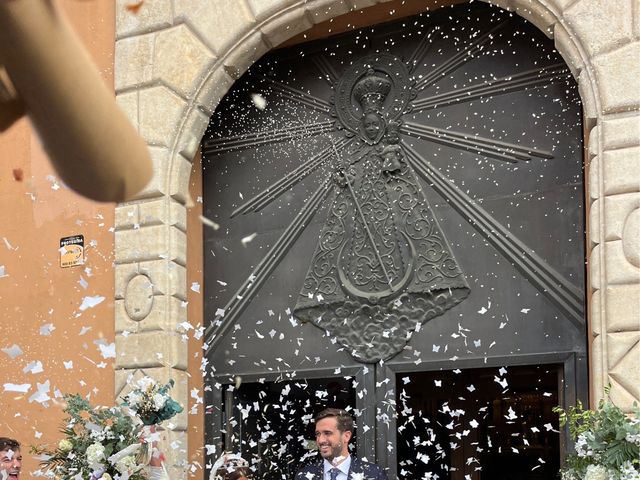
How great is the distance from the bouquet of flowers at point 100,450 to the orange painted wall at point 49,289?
179cm

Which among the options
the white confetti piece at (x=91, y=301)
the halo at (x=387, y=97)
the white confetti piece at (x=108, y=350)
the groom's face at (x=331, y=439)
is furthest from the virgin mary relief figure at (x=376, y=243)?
the white confetti piece at (x=91, y=301)

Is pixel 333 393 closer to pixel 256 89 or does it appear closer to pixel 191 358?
pixel 191 358

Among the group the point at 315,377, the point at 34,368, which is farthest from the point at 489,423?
the point at 34,368

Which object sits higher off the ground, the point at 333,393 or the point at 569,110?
the point at 569,110

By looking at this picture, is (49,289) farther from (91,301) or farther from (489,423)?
(489,423)

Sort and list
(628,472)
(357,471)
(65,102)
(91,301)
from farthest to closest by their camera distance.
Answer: (91,301)
(357,471)
(628,472)
(65,102)

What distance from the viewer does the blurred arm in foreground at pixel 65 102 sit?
0.55 meters

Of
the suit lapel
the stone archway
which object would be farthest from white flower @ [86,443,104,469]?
the stone archway

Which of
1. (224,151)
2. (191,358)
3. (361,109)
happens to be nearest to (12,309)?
(191,358)

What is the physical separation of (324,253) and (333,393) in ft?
3.87

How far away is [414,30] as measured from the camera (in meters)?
6.50

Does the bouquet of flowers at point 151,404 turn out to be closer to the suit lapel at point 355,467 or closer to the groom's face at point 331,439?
the groom's face at point 331,439

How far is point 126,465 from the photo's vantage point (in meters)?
4.57

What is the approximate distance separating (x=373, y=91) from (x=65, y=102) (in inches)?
240
